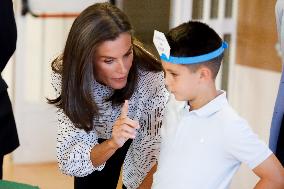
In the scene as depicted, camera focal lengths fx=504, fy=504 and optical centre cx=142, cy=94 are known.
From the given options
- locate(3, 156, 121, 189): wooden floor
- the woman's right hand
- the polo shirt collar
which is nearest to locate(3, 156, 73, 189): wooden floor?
locate(3, 156, 121, 189): wooden floor

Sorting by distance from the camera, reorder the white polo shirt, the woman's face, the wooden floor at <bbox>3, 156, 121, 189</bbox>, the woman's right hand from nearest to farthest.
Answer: the white polo shirt < the woman's right hand < the woman's face < the wooden floor at <bbox>3, 156, 121, 189</bbox>

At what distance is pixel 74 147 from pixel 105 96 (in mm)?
197

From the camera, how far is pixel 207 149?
48.1 inches

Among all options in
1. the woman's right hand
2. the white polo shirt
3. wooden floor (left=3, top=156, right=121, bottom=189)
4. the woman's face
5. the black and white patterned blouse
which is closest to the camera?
the white polo shirt

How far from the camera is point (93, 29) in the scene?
1.42 meters

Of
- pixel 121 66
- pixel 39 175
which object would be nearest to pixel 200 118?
pixel 121 66

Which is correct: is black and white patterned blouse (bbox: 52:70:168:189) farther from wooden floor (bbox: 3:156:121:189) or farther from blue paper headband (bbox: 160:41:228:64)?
wooden floor (bbox: 3:156:121:189)

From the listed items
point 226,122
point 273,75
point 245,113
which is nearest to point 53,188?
point 245,113

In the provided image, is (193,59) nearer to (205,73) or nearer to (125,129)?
(205,73)

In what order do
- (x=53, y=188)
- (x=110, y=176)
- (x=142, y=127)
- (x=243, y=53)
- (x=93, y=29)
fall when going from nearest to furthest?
(x=93, y=29)
(x=142, y=127)
(x=110, y=176)
(x=243, y=53)
(x=53, y=188)

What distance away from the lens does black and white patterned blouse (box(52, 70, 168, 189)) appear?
153 centimetres

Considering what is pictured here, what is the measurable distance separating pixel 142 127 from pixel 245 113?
3.67 ft

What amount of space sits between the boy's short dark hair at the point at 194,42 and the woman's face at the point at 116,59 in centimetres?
21

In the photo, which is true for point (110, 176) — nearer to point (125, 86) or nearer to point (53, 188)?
point (125, 86)
